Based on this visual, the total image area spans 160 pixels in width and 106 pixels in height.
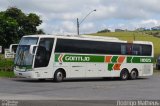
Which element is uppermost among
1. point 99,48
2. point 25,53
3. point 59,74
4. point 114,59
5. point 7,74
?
point 99,48

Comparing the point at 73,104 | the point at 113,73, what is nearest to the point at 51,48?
the point at 113,73

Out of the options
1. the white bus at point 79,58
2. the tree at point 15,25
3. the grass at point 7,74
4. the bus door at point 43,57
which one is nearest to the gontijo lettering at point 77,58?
the white bus at point 79,58

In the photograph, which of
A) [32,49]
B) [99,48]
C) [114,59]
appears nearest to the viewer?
[32,49]

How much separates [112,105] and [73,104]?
125cm

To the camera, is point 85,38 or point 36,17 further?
point 36,17

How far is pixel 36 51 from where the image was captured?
2992 cm

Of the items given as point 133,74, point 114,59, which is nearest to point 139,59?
point 133,74

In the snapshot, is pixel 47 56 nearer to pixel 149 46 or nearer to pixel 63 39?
pixel 63 39

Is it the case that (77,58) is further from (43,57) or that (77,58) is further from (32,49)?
(32,49)

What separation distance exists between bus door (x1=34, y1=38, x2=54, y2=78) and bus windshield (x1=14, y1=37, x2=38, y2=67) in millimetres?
410

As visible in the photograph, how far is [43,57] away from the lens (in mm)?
30234

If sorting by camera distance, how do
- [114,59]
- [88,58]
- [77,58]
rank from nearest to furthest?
[77,58]
[88,58]
[114,59]

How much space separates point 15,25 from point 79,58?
1546 inches

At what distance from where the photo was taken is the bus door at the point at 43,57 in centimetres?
3006
